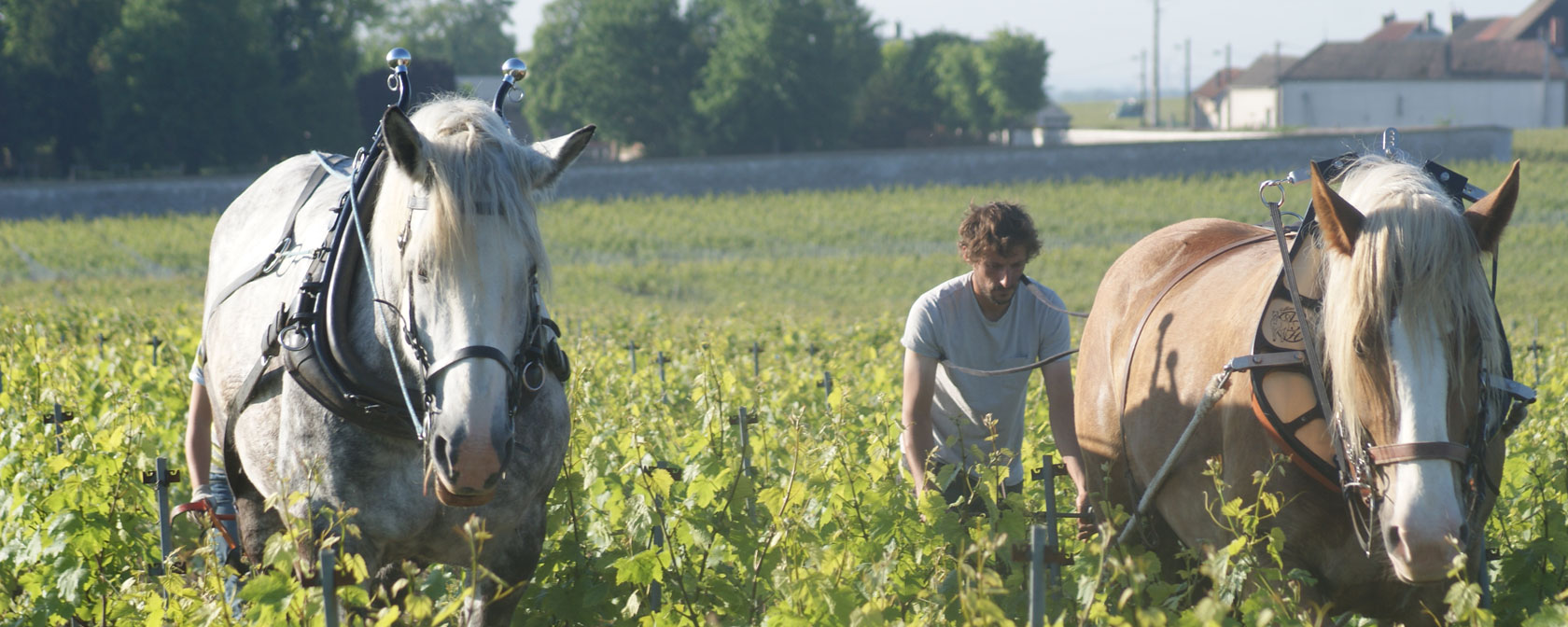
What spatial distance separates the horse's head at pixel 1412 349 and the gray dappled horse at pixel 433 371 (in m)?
1.74

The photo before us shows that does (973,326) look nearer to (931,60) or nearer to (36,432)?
(36,432)

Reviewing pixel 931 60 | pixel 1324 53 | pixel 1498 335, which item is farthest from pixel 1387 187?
pixel 1324 53

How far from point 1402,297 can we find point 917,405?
172 cm

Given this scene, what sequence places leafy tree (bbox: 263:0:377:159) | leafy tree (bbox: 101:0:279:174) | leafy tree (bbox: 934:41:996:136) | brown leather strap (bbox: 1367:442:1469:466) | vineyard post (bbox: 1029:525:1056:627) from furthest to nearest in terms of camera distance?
leafy tree (bbox: 934:41:996:136), leafy tree (bbox: 263:0:377:159), leafy tree (bbox: 101:0:279:174), brown leather strap (bbox: 1367:442:1469:466), vineyard post (bbox: 1029:525:1056:627)

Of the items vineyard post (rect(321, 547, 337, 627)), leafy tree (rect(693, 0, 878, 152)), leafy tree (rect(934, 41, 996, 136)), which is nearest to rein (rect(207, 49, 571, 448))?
vineyard post (rect(321, 547, 337, 627))

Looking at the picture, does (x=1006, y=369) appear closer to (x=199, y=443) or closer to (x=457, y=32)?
(x=199, y=443)

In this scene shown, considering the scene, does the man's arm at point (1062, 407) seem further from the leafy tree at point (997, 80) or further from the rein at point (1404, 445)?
the leafy tree at point (997, 80)

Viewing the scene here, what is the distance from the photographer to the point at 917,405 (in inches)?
166

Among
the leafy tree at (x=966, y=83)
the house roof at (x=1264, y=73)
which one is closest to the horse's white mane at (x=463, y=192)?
the leafy tree at (x=966, y=83)

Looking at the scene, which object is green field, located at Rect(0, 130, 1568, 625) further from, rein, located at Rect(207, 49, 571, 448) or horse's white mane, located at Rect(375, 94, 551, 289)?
horse's white mane, located at Rect(375, 94, 551, 289)

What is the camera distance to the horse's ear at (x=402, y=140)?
2.86m

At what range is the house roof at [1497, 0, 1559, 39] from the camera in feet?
252

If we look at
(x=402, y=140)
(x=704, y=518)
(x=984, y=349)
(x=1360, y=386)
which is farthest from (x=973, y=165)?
(x=402, y=140)

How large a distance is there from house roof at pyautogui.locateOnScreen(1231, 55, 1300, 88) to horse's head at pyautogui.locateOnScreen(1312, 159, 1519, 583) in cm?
8276
